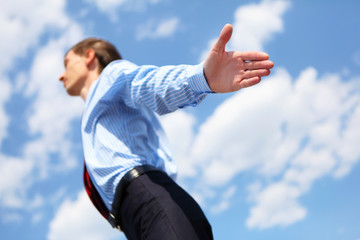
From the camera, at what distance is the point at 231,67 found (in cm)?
177

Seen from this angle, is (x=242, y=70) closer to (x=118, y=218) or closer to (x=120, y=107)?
(x=120, y=107)

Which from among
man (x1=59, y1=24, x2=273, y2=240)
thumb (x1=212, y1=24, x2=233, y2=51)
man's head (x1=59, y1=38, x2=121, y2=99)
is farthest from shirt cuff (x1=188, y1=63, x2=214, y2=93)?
man's head (x1=59, y1=38, x2=121, y2=99)

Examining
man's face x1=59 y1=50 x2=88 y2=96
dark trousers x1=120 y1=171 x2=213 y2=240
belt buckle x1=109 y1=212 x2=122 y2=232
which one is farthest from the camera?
man's face x1=59 y1=50 x2=88 y2=96

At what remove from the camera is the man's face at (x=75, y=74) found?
2.97m

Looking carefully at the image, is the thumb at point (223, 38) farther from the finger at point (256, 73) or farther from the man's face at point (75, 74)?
the man's face at point (75, 74)

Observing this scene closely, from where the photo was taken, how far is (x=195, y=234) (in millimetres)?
1966

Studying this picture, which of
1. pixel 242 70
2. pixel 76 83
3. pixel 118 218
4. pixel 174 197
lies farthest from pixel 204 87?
pixel 76 83

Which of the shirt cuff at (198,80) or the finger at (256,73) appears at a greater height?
the shirt cuff at (198,80)

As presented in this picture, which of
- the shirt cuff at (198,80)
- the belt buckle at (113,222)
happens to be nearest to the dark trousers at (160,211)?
the belt buckle at (113,222)

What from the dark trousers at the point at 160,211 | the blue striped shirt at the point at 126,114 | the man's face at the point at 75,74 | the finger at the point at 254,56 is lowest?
the dark trousers at the point at 160,211

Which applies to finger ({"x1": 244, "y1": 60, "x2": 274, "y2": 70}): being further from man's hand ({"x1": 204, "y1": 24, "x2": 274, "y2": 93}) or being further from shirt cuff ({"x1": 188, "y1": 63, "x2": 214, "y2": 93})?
shirt cuff ({"x1": 188, "y1": 63, "x2": 214, "y2": 93})

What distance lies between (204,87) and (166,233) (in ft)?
2.75

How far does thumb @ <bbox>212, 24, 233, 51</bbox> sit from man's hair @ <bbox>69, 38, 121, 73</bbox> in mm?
1527

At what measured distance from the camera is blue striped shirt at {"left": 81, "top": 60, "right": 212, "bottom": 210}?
198 cm
